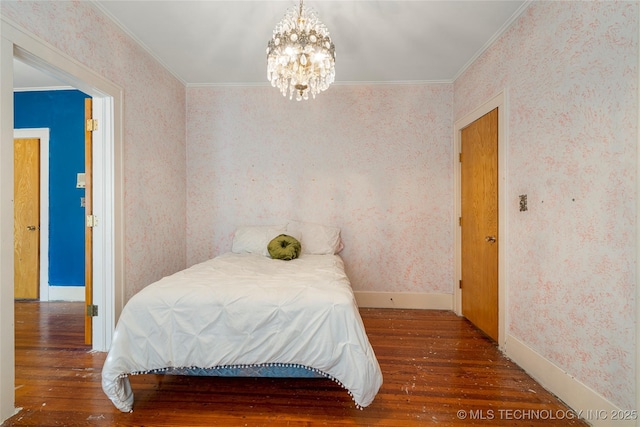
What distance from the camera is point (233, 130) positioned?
334cm

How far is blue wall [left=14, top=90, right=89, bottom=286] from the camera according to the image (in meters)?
3.44

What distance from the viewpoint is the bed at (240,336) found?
57.2 inches

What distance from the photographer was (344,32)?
2.34m

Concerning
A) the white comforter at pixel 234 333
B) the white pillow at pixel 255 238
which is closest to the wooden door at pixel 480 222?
the white comforter at pixel 234 333

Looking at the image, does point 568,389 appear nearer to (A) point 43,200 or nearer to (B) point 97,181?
(B) point 97,181

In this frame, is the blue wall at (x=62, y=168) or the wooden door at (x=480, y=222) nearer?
the wooden door at (x=480, y=222)

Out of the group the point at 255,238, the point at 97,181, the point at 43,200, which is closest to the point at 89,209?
the point at 97,181

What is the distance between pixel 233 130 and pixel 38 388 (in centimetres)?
263

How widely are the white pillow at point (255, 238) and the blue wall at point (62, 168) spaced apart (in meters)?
2.01

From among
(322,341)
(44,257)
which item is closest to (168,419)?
(322,341)

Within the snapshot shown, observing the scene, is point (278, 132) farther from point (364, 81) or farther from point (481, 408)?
point (481, 408)

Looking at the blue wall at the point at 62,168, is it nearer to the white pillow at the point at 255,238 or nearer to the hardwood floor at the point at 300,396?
the hardwood floor at the point at 300,396

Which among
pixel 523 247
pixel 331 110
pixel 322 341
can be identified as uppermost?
pixel 331 110

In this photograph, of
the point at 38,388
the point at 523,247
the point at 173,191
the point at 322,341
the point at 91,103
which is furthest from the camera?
the point at 173,191
